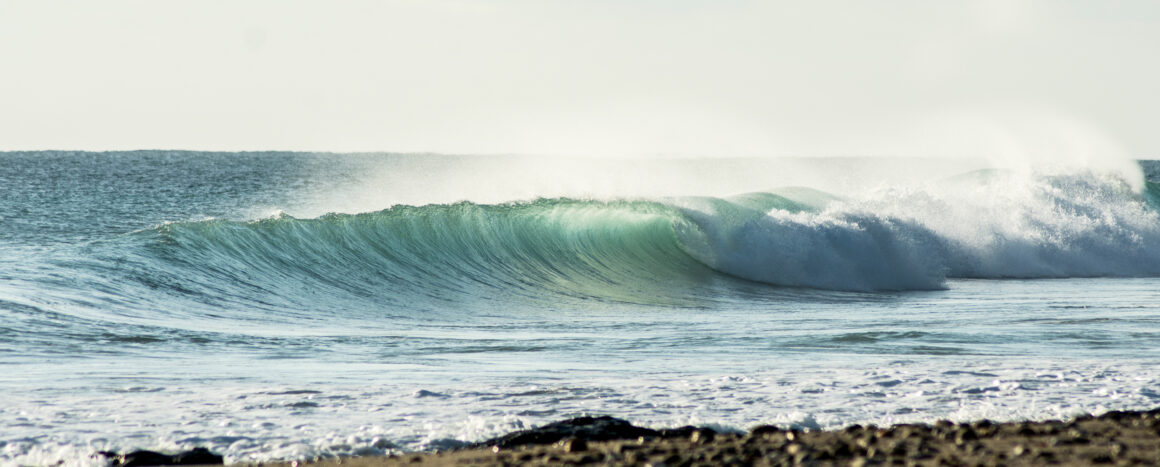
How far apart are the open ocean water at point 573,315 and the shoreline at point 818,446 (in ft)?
1.09

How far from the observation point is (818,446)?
484 centimetres

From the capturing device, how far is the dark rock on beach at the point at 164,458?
4887 millimetres

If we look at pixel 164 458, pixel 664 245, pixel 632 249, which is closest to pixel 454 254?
pixel 632 249

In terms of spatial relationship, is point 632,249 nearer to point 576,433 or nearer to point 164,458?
point 576,433

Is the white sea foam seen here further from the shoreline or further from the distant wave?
the shoreline

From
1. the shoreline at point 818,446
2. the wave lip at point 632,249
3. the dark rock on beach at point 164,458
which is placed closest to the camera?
the shoreline at point 818,446

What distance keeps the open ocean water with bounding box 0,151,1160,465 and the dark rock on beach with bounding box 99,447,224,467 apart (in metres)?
0.11

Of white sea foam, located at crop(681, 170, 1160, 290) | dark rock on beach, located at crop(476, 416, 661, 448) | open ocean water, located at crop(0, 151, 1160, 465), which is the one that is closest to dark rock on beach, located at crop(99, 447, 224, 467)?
open ocean water, located at crop(0, 151, 1160, 465)

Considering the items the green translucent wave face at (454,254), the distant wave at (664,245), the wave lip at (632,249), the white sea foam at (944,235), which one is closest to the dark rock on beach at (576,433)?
the wave lip at (632,249)

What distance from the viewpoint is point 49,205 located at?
84.4ft

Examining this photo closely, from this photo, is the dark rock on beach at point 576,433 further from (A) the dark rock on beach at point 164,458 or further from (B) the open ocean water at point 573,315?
(A) the dark rock on beach at point 164,458

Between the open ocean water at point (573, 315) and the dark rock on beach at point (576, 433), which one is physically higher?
the open ocean water at point (573, 315)

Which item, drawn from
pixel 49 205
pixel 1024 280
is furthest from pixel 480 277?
pixel 49 205

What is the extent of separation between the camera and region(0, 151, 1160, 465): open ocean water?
6039 mm
